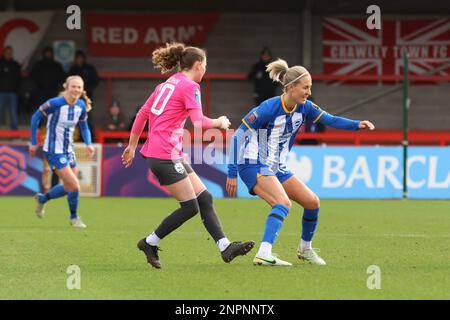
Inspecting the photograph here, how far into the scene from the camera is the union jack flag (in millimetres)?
26016

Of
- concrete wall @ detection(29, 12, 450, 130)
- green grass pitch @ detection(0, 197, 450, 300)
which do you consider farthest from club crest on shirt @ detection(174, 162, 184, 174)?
concrete wall @ detection(29, 12, 450, 130)

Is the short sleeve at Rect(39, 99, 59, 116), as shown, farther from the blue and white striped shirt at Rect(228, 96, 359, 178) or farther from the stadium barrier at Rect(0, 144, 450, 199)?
the stadium barrier at Rect(0, 144, 450, 199)

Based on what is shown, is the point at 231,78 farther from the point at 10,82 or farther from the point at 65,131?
the point at 65,131

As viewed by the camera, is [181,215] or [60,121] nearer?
[181,215]

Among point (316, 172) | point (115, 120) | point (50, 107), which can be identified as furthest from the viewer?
point (115, 120)

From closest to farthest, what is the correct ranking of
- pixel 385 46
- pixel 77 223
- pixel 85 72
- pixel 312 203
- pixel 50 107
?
A: pixel 312 203 < pixel 77 223 < pixel 50 107 < pixel 85 72 < pixel 385 46

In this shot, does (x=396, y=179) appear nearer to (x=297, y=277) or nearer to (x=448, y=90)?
(x=448, y=90)

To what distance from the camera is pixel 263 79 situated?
24.3m

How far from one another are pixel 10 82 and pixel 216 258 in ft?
47.8

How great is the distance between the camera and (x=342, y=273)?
28.0 ft

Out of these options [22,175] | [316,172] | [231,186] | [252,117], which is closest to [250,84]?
[316,172]

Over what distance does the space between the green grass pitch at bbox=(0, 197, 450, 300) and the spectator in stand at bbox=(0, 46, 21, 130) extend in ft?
22.6

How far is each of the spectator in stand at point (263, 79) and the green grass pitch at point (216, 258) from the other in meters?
7.65
